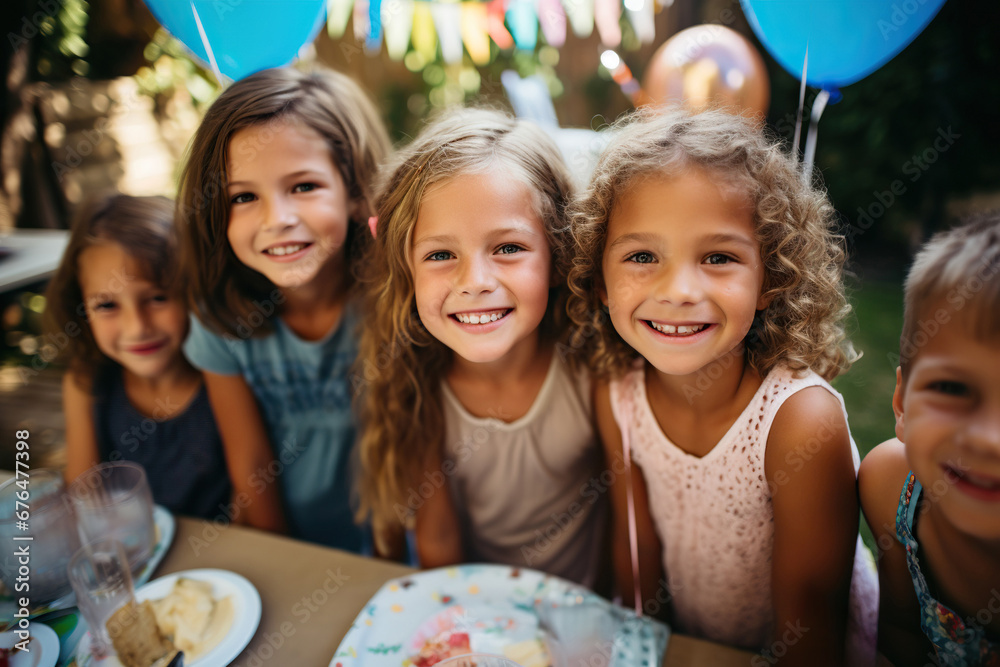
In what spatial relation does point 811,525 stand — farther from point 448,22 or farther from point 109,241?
point 448,22

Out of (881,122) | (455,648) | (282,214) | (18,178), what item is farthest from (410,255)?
(881,122)

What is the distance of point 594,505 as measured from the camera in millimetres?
1320

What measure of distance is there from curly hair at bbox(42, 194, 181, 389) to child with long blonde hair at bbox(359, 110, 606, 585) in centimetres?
48

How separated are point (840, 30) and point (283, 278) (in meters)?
1.13

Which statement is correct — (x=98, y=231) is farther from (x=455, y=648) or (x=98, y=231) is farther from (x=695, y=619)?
(x=695, y=619)

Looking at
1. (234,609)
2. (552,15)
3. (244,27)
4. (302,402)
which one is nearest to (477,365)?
(302,402)

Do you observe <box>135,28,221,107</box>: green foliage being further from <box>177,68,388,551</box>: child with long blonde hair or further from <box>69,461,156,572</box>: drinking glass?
<box>69,461,156,572</box>: drinking glass

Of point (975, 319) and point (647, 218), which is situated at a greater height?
point (647, 218)

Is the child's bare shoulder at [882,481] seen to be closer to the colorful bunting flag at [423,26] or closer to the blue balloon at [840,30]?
the blue balloon at [840,30]

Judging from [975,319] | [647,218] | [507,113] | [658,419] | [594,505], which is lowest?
[594,505]

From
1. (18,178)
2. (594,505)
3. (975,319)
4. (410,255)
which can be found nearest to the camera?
(975,319)

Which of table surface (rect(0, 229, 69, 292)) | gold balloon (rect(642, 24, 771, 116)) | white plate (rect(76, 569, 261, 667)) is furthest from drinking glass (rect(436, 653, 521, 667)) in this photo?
gold balloon (rect(642, 24, 771, 116))

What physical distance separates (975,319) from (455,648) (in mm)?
808

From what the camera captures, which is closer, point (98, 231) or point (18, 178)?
point (98, 231)
